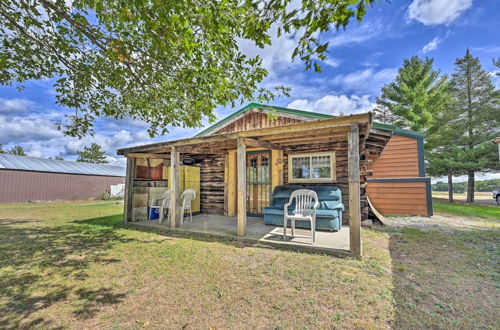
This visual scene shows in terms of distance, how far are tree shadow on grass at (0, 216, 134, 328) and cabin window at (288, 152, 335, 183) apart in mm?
4587

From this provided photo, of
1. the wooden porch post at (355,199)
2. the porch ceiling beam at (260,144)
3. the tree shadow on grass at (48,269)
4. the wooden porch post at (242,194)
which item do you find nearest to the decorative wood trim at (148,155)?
the tree shadow on grass at (48,269)

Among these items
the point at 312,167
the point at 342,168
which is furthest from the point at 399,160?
the point at 312,167

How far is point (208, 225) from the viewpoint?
576 centimetres

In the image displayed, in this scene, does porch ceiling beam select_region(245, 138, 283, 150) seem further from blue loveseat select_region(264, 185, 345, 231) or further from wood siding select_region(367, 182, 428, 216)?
wood siding select_region(367, 182, 428, 216)

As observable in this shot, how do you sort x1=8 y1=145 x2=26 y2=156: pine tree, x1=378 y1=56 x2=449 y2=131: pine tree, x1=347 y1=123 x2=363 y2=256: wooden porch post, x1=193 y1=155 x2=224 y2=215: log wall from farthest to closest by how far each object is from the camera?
x1=8 y1=145 x2=26 y2=156: pine tree < x1=378 y1=56 x2=449 y2=131: pine tree < x1=193 y1=155 x2=224 y2=215: log wall < x1=347 y1=123 x2=363 y2=256: wooden porch post

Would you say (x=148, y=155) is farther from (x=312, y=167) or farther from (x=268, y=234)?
(x=312, y=167)

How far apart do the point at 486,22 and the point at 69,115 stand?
33.4 ft

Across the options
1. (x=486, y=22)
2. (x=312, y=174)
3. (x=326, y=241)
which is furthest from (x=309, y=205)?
(x=486, y=22)

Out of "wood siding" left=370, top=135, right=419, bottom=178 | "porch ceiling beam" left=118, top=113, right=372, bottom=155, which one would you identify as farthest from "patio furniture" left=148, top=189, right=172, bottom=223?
"wood siding" left=370, top=135, right=419, bottom=178

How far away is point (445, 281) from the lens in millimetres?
2701

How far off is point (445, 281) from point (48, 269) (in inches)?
215

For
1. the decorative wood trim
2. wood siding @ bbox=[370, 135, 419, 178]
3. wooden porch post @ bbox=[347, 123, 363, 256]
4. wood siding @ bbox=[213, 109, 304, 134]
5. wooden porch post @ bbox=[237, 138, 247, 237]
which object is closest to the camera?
wooden porch post @ bbox=[347, 123, 363, 256]

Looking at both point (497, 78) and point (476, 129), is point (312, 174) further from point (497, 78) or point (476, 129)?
point (497, 78)

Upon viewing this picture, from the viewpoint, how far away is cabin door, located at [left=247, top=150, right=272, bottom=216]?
6.75 meters
